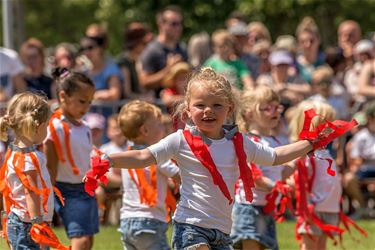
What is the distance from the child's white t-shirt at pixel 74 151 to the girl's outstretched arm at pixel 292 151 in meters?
2.13

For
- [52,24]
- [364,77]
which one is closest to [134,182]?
[364,77]

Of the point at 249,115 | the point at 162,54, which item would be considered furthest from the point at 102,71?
the point at 249,115

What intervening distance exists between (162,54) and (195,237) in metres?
6.95

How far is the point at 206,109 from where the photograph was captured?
7047 millimetres

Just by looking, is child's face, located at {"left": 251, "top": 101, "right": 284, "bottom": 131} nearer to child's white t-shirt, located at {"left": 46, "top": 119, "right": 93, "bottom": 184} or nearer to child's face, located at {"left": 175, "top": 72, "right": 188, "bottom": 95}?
child's white t-shirt, located at {"left": 46, "top": 119, "right": 93, "bottom": 184}

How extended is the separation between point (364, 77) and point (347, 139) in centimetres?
90

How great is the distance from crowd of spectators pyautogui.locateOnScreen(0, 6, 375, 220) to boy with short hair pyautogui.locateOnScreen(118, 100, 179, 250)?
4.31m

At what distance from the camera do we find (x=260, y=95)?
886cm

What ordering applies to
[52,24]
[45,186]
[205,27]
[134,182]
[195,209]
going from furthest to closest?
[52,24]
[205,27]
[134,182]
[45,186]
[195,209]

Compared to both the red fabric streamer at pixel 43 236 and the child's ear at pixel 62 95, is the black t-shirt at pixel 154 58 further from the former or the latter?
the red fabric streamer at pixel 43 236

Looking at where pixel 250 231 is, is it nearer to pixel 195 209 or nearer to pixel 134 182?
pixel 134 182

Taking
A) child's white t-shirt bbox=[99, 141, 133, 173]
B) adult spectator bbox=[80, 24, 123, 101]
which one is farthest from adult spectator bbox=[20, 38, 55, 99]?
child's white t-shirt bbox=[99, 141, 133, 173]

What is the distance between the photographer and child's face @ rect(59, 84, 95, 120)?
Answer: 8.74 m

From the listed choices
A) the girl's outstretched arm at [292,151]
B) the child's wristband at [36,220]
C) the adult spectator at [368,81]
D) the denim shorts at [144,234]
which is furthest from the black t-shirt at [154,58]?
the girl's outstretched arm at [292,151]
